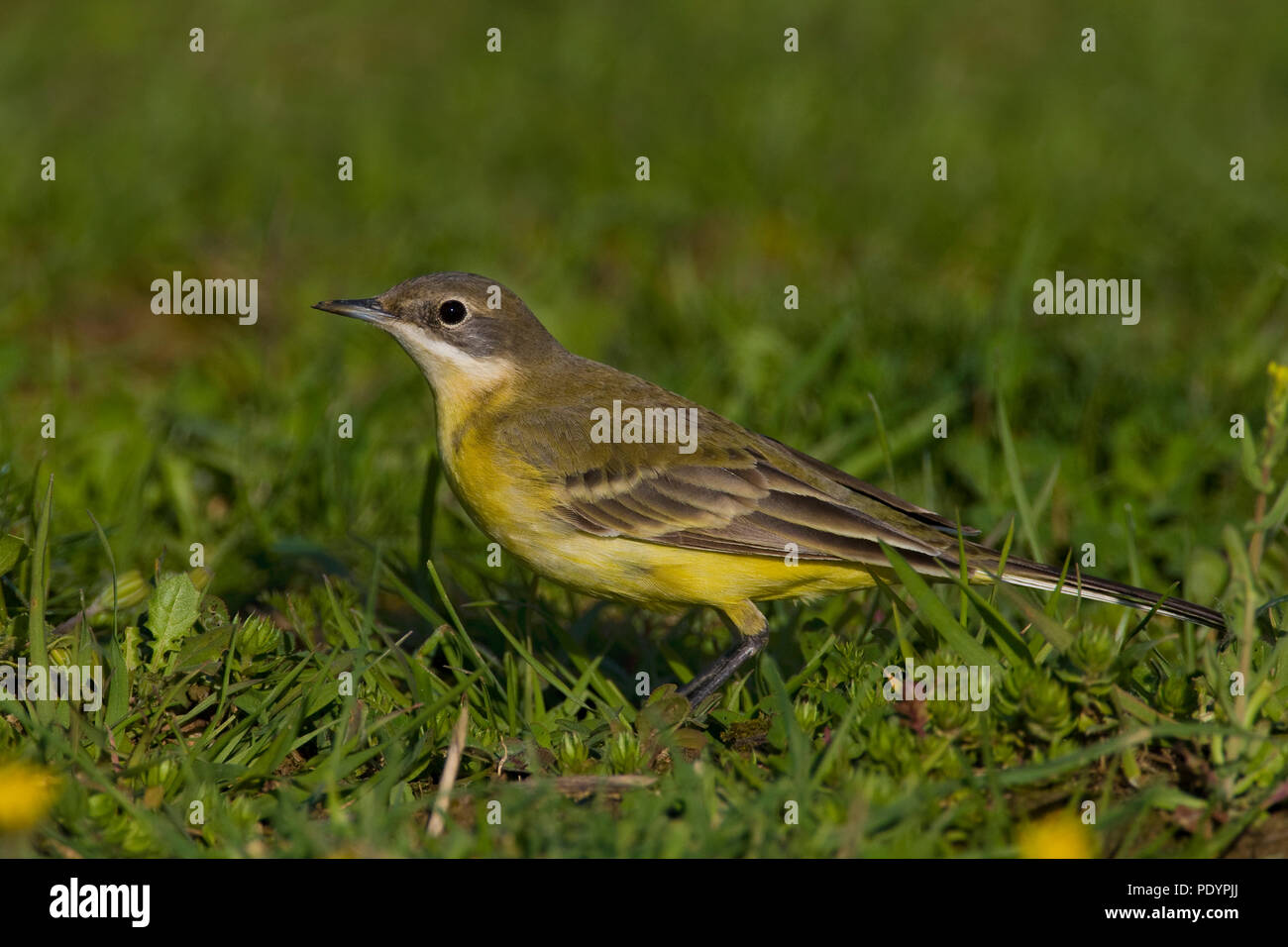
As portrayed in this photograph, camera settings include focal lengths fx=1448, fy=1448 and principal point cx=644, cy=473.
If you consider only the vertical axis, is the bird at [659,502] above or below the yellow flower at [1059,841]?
above

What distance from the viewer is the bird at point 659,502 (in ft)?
18.1

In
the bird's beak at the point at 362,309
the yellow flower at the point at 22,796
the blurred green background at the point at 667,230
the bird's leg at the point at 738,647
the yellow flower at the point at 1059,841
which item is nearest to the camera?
the yellow flower at the point at 22,796

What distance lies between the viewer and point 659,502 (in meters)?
5.74

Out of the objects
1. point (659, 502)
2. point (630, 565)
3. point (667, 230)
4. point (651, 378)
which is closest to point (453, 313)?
point (659, 502)

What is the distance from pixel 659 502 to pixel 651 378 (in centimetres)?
293

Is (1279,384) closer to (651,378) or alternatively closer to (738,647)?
(738,647)

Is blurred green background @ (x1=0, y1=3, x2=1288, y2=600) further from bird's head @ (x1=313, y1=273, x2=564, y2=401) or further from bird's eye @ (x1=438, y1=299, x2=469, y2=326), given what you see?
bird's eye @ (x1=438, y1=299, x2=469, y2=326)

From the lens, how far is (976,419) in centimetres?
810

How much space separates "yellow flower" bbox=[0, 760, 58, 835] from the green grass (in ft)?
0.30

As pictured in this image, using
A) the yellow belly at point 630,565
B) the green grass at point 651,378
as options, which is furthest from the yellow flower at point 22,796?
the yellow belly at point 630,565

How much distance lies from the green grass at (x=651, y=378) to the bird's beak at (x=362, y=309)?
0.81 m

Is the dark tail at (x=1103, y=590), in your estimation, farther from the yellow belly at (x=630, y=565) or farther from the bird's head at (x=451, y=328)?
the bird's head at (x=451, y=328)
